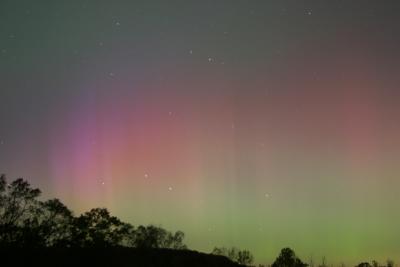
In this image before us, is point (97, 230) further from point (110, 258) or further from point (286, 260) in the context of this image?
point (286, 260)

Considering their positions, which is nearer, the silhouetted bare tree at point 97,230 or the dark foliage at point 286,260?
the silhouetted bare tree at point 97,230

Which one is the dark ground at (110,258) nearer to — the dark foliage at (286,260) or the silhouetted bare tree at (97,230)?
the silhouetted bare tree at (97,230)

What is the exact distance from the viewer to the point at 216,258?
247ft

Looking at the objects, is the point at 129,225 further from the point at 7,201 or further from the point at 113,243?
the point at 7,201

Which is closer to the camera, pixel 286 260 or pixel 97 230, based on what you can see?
pixel 97 230

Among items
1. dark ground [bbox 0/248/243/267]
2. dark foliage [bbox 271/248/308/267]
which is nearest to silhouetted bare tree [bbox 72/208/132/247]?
dark ground [bbox 0/248/243/267]

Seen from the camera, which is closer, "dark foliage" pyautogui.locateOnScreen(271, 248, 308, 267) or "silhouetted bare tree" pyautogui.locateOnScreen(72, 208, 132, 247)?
"silhouetted bare tree" pyautogui.locateOnScreen(72, 208, 132, 247)

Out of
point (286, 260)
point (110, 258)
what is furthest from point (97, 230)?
point (286, 260)

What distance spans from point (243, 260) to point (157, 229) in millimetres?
31307

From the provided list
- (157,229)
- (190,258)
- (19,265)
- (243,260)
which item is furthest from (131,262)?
(243,260)

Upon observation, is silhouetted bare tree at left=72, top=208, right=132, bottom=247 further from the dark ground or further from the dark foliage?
the dark foliage

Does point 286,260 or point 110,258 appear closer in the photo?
point 110,258

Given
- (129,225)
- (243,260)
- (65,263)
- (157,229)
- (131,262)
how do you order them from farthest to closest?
1. (243,260)
2. (157,229)
3. (129,225)
4. (131,262)
5. (65,263)

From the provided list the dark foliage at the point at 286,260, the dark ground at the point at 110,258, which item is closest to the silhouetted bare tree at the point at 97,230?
the dark ground at the point at 110,258
